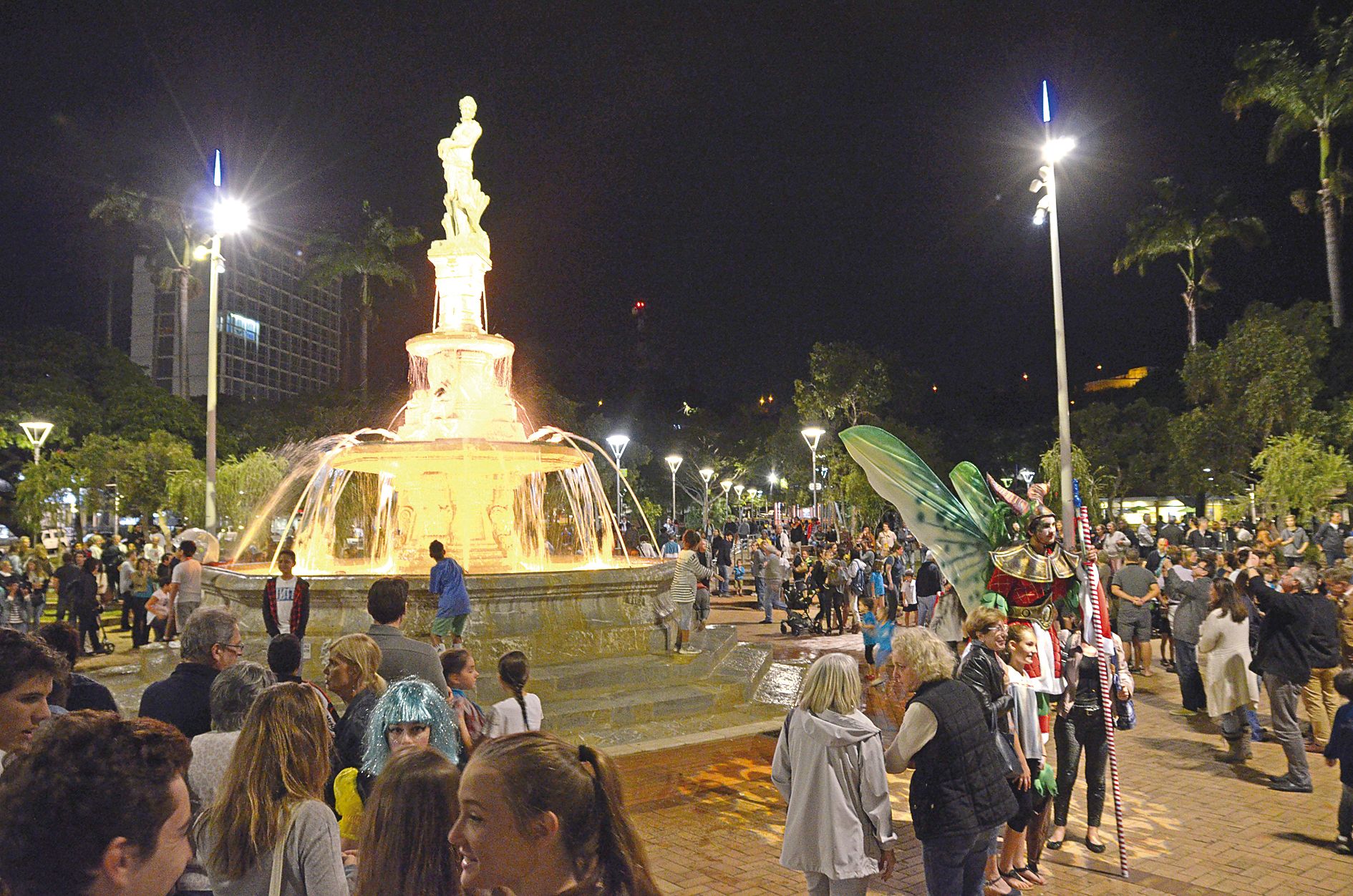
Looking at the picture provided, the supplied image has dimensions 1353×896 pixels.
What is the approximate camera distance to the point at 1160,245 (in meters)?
39.6

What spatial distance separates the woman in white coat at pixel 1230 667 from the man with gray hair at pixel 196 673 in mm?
8577

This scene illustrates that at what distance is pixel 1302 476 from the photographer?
1024 inches

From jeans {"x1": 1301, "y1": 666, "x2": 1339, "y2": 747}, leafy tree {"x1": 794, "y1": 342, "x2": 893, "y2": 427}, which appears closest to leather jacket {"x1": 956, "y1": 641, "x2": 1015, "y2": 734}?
jeans {"x1": 1301, "y1": 666, "x2": 1339, "y2": 747}

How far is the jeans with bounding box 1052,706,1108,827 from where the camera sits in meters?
6.29

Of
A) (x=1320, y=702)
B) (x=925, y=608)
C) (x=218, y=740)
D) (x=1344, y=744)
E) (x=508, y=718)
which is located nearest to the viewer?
(x=218, y=740)

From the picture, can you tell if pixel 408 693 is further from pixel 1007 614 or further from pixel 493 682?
pixel 493 682

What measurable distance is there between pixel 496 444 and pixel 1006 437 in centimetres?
5461

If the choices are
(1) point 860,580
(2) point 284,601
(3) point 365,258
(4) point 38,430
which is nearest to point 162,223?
(3) point 365,258

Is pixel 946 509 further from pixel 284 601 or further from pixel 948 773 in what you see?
pixel 284 601

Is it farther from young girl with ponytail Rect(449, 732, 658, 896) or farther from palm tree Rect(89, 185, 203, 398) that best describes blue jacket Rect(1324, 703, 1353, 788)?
palm tree Rect(89, 185, 203, 398)

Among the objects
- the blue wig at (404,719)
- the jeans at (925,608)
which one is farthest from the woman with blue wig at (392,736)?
the jeans at (925,608)

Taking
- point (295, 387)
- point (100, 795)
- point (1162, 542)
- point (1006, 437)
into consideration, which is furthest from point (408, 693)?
point (295, 387)

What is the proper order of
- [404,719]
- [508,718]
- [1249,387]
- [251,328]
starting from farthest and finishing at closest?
[251,328] → [1249,387] → [508,718] → [404,719]

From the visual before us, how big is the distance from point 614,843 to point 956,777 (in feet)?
9.10
